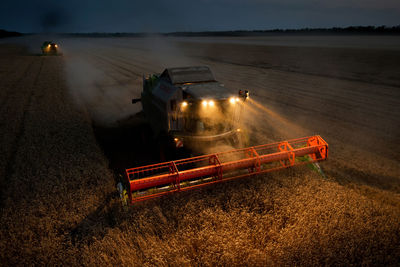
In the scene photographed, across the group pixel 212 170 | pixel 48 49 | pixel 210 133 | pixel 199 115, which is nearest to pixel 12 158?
pixel 199 115

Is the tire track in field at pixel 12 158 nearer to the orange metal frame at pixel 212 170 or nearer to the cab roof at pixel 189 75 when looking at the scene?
the orange metal frame at pixel 212 170

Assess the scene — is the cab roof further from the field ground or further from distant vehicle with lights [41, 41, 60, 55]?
distant vehicle with lights [41, 41, 60, 55]

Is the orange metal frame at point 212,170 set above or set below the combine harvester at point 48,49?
below

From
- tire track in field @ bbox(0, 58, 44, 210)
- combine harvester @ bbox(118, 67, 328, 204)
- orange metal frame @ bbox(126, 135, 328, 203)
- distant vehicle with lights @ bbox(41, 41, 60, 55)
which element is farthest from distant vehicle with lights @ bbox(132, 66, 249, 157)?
distant vehicle with lights @ bbox(41, 41, 60, 55)

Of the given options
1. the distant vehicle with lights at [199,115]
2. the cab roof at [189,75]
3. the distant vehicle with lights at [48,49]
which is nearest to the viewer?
the distant vehicle with lights at [199,115]

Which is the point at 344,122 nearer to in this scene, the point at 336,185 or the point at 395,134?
the point at 395,134

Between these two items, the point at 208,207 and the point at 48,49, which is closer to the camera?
the point at 208,207

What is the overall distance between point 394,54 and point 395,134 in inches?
992

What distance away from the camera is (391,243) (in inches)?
162

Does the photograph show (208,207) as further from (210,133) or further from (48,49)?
(48,49)

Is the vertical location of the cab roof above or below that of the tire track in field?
above

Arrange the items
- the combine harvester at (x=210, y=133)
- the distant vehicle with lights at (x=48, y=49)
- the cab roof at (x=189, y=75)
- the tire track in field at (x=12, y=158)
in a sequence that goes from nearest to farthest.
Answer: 1. the combine harvester at (x=210, y=133)
2. the tire track in field at (x=12, y=158)
3. the cab roof at (x=189, y=75)
4. the distant vehicle with lights at (x=48, y=49)

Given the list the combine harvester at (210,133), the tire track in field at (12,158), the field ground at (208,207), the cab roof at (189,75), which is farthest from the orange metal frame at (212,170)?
the tire track in field at (12,158)

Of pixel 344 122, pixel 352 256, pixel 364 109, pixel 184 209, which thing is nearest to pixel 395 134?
pixel 344 122
